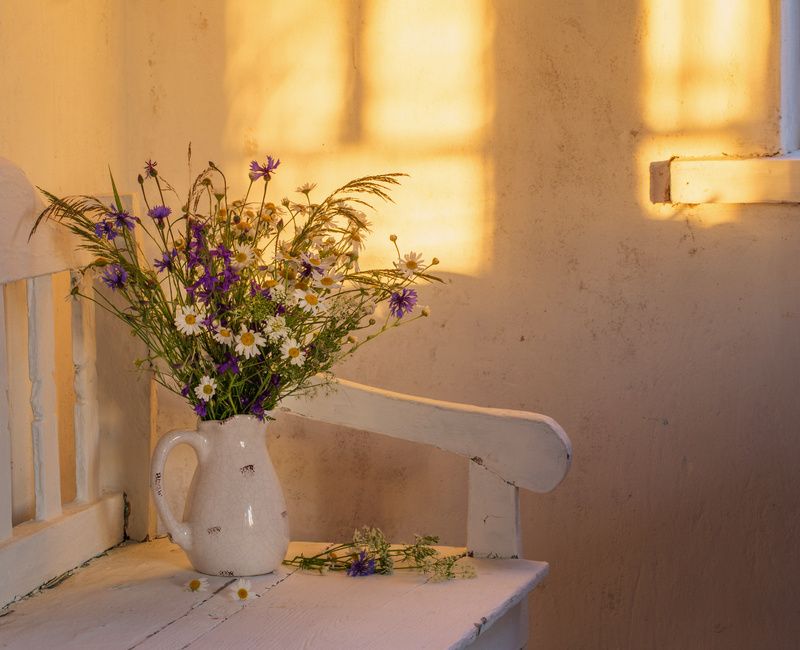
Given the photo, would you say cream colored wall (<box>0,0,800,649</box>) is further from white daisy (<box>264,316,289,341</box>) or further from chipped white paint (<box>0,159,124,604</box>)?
white daisy (<box>264,316,289,341</box>)

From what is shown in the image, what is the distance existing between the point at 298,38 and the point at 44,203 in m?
0.63

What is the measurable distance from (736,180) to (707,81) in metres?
0.18

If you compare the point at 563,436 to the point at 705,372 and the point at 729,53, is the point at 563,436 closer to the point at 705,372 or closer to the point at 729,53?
the point at 705,372

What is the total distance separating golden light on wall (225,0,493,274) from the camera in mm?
1957

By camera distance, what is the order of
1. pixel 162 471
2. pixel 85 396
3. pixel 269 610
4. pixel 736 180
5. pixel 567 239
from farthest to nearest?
pixel 567 239, pixel 736 180, pixel 85 396, pixel 162 471, pixel 269 610

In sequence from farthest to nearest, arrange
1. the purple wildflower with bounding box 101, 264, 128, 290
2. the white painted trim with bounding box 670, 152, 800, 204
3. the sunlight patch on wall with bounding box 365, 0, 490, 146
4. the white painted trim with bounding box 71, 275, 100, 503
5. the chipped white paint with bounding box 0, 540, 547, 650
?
the sunlight patch on wall with bounding box 365, 0, 490, 146, the white painted trim with bounding box 670, 152, 800, 204, the white painted trim with bounding box 71, 275, 100, 503, the purple wildflower with bounding box 101, 264, 128, 290, the chipped white paint with bounding box 0, 540, 547, 650

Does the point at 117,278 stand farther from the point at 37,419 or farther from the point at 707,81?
the point at 707,81

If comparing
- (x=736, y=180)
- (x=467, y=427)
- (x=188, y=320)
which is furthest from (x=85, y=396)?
(x=736, y=180)

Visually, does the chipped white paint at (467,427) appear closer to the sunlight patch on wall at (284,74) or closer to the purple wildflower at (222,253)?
the purple wildflower at (222,253)

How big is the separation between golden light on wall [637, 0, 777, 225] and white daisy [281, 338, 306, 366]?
763 millimetres

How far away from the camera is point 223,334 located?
1.43 m

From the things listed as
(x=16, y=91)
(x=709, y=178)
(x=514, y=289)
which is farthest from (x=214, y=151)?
(x=709, y=178)

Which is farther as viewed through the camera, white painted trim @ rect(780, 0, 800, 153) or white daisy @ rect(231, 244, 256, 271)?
white painted trim @ rect(780, 0, 800, 153)

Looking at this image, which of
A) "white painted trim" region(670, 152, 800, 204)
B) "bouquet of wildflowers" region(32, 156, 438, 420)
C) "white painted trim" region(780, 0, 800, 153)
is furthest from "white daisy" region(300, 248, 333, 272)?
"white painted trim" region(780, 0, 800, 153)
